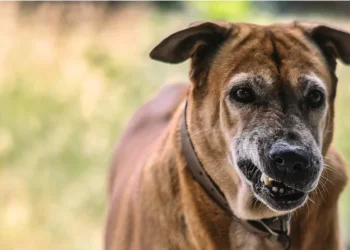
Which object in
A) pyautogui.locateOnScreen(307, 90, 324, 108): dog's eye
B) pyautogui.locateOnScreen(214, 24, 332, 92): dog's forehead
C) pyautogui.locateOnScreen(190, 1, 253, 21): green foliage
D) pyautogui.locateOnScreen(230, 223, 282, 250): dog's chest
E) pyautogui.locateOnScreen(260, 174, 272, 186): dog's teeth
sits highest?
pyautogui.locateOnScreen(214, 24, 332, 92): dog's forehead

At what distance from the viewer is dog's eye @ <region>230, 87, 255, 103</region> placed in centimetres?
291

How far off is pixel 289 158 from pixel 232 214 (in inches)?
17.2

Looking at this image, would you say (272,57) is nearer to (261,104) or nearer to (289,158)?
(261,104)

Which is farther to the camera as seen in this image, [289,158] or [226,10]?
[226,10]

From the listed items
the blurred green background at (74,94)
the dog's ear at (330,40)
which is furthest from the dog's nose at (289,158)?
the blurred green background at (74,94)

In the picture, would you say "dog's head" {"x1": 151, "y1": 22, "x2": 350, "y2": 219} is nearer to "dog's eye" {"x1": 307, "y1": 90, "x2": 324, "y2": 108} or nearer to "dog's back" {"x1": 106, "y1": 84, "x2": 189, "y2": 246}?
"dog's eye" {"x1": 307, "y1": 90, "x2": 324, "y2": 108}

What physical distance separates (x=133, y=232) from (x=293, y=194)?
28.3 inches

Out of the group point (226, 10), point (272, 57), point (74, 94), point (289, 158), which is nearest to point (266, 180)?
point (289, 158)

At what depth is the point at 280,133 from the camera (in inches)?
109

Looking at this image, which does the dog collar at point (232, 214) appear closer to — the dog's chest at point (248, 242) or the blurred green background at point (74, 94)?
the dog's chest at point (248, 242)

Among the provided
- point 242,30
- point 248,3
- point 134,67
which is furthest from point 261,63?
point 248,3

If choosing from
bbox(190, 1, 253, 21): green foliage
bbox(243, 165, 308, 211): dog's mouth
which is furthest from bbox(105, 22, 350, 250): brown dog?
bbox(190, 1, 253, 21): green foliage

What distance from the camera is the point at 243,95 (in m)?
2.92

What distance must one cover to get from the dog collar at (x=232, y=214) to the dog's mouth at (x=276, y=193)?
206mm
